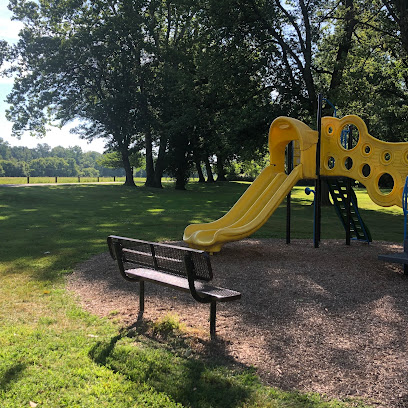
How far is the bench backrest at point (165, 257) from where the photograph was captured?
420 centimetres

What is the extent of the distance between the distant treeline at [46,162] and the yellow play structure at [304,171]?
262ft

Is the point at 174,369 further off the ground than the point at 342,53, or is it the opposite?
the point at 342,53

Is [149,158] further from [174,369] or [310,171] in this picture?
[174,369]

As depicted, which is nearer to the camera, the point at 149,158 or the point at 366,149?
the point at 366,149

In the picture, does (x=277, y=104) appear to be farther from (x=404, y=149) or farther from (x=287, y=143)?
(x=404, y=149)

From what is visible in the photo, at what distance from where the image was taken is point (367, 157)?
366 inches

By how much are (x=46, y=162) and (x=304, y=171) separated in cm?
12723

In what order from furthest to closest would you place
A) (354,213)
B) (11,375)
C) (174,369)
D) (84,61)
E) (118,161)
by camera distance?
(118,161), (84,61), (354,213), (174,369), (11,375)

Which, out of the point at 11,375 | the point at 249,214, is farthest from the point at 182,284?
the point at 249,214

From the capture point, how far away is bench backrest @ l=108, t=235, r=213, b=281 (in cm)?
420

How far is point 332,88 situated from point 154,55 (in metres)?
16.3

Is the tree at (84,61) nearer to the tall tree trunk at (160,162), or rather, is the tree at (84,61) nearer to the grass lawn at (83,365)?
the tall tree trunk at (160,162)

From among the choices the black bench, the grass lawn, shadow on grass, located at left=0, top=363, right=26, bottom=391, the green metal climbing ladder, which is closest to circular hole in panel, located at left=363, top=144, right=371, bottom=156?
the green metal climbing ladder

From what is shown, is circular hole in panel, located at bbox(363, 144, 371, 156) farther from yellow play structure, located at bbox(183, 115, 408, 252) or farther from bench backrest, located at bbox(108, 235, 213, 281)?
bench backrest, located at bbox(108, 235, 213, 281)
